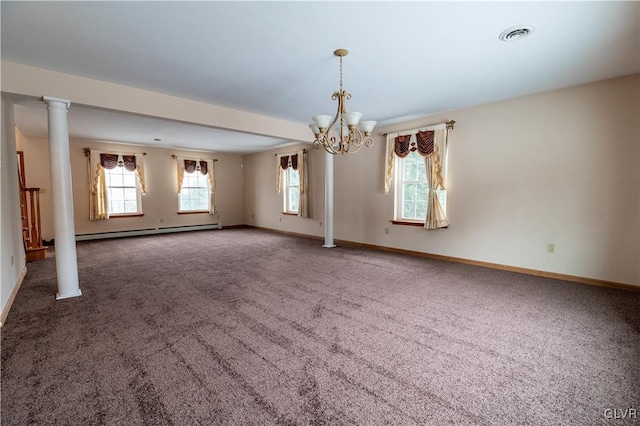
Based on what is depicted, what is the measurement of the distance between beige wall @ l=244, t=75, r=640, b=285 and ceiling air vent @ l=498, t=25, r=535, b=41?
1912mm

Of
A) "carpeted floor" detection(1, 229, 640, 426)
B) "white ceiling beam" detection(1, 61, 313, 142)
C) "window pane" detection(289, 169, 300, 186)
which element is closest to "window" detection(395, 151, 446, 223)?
"carpeted floor" detection(1, 229, 640, 426)

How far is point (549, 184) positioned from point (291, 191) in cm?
573

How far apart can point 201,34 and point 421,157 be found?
157 inches

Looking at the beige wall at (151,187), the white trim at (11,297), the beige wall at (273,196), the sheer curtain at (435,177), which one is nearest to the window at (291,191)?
the beige wall at (273,196)

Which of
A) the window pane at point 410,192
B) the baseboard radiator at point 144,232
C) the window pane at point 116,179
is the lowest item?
→ the baseboard radiator at point 144,232

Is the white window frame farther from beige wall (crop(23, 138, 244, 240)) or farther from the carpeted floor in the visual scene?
the carpeted floor

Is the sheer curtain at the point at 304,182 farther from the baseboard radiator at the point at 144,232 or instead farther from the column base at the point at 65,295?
the column base at the point at 65,295

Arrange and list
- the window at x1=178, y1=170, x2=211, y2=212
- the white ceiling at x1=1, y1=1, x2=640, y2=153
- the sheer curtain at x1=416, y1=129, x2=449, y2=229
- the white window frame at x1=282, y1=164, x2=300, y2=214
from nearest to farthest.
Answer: the white ceiling at x1=1, y1=1, x2=640, y2=153 < the sheer curtain at x1=416, y1=129, x2=449, y2=229 < the white window frame at x1=282, y1=164, x2=300, y2=214 < the window at x1=178, y1=170, x2=211, y2=212

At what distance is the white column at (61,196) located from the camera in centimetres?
321

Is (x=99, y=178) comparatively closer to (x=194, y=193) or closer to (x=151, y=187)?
(x=151, y=187)

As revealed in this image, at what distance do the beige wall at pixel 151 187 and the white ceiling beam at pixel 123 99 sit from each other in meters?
4.60

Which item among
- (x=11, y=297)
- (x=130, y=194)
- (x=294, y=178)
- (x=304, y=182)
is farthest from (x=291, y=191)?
(x=11, y=297)

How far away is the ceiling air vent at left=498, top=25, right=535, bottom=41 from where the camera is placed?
2363 millimetres

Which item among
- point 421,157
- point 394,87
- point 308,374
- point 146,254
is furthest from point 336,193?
point 308,374
